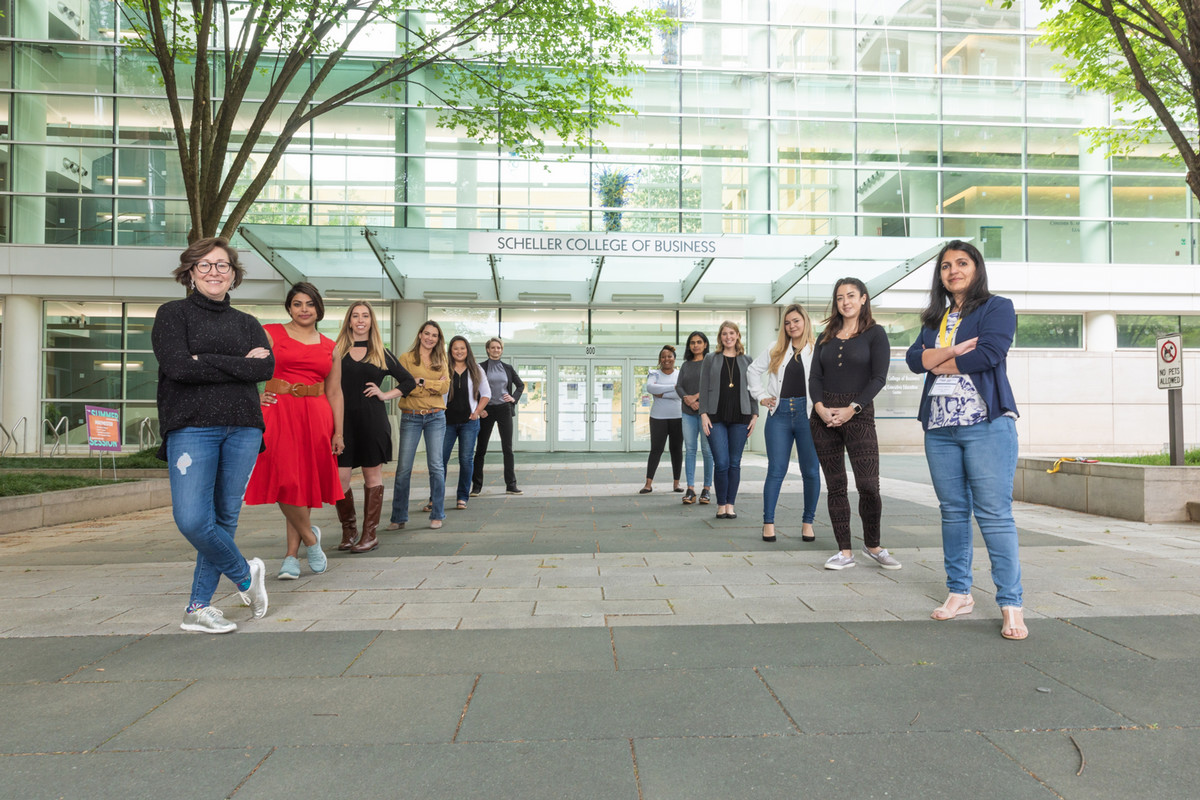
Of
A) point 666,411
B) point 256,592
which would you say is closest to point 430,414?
point 256,592

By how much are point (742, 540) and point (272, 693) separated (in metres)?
4.12

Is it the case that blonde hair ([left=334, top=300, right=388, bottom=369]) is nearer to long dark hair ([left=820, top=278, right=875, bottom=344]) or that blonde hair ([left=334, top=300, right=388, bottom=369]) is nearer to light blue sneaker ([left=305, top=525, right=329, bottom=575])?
light blue sneaker ([left=305, top=525, right=329, bottom=575])

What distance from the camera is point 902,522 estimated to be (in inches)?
285

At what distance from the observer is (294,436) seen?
184 inches

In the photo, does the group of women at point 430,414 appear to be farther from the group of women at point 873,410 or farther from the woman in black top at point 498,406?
the woman in black top at point 498,406

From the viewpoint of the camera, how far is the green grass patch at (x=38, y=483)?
8289 millimetres

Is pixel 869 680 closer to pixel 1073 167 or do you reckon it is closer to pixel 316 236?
pixel 316 236

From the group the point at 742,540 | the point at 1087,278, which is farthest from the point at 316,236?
the point at 1087,278

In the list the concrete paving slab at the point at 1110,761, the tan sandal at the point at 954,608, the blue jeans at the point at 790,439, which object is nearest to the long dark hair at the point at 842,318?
the blue jeans at the point at 790,439

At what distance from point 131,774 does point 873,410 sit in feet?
14.4

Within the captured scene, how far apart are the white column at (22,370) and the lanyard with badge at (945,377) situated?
2005cm

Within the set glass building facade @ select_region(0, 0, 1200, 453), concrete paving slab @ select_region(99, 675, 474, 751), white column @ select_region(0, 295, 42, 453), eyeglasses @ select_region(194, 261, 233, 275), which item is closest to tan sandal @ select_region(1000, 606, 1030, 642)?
concrete paving slab @ select_region(99, 675, 474, 751)

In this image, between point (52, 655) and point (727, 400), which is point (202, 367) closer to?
point (52, 655)

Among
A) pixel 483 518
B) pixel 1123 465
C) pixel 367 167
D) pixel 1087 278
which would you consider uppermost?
pixel 367 167
